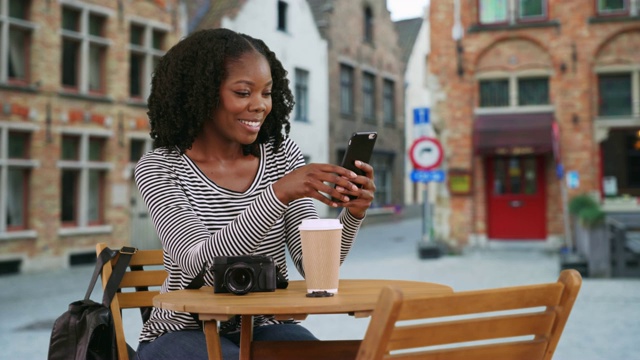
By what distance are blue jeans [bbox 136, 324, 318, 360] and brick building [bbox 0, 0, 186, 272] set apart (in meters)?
12.5

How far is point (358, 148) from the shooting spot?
2.11 metres

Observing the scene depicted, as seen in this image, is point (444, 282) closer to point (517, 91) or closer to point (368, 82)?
point (517, 91)

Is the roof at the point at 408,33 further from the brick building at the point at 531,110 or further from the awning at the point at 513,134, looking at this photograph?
the awning at the point at 513,134

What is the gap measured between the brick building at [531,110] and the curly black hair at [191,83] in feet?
45.1

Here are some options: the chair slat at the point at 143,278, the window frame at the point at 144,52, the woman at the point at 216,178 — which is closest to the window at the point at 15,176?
the window frame at the point at 144,52

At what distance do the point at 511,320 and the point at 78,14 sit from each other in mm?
15480

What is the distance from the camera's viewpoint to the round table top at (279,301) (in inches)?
70.8

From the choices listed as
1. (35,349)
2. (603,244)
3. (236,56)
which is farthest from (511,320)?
(603,244)

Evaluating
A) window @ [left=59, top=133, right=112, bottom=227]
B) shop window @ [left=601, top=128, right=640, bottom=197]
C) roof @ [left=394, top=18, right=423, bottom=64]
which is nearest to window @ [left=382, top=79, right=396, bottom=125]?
roof @ [left=394, top=18, right=423, bottom=64]

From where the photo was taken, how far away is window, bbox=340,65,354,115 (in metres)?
27.6

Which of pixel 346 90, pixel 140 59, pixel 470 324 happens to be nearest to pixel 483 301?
pixel 470 324

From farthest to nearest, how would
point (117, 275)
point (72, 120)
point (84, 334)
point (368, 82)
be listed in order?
1. point (368, 82)
2. point (72, 120)
3. point (117, 275)
4. point (84, 334)

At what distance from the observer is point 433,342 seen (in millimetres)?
1540

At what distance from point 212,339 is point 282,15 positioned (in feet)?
72.4
